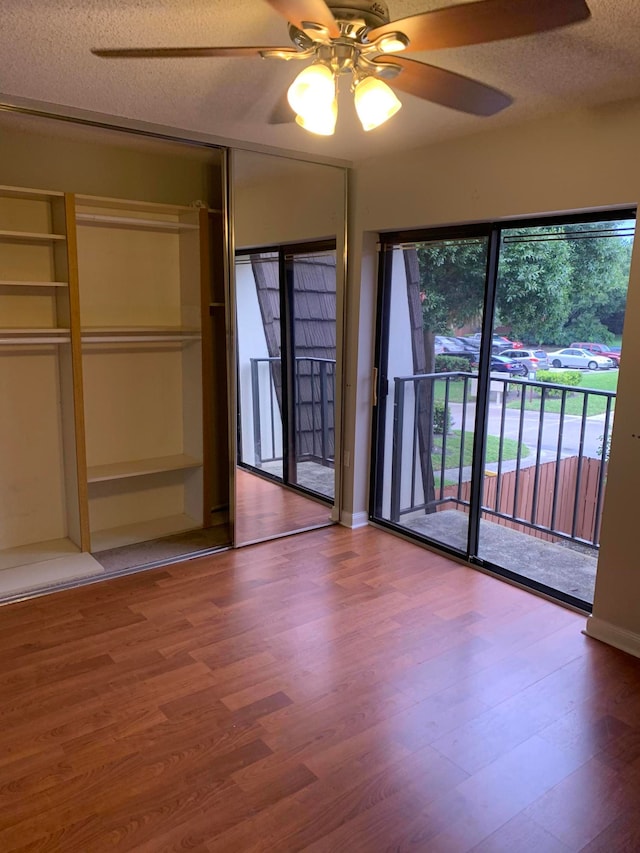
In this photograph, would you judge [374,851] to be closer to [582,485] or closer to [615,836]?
[615,836]

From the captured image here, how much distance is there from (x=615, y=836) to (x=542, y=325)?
2.32 metres

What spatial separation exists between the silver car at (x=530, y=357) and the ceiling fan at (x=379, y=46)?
1.61 metres

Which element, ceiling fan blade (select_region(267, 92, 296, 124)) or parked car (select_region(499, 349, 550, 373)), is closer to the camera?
ceiling fan blade (select_region(267, 92, 296, 124))

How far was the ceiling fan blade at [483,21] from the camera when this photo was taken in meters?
1.42

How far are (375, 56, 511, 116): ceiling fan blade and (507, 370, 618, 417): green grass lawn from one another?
1696mm

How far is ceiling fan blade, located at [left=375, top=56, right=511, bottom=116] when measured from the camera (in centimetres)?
183

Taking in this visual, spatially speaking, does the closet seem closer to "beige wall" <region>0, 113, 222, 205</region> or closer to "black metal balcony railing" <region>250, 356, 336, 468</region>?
"beige wall" <region>0, 113, 222, 205</region>

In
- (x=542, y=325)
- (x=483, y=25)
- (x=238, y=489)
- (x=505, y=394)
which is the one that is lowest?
(x=238, y=489)

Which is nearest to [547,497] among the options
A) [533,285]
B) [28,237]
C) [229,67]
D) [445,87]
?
[533,285]

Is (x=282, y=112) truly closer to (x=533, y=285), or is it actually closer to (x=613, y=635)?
(x=533, y=285)

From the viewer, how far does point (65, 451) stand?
3.79 metres

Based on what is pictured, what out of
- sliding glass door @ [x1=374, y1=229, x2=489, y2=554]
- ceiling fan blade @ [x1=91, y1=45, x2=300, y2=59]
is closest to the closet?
sliding glass door @ [x1=374, y1=229, x2=489, y2=554]

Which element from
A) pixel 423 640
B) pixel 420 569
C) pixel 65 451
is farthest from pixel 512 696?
pixel 65 451

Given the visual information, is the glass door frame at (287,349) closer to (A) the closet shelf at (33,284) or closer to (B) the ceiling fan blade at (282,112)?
(A) the closet shelf at (33,284)
